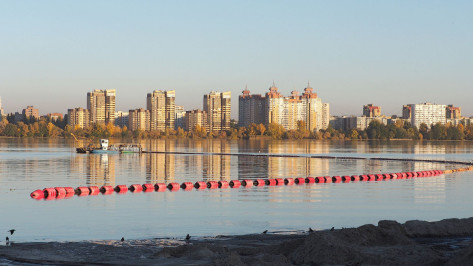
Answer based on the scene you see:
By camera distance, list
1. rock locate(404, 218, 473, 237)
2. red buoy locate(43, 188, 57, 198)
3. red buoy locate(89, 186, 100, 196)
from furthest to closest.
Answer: red buoy locate(89, 186, 100, 196) < red buoy locate(43, 188, 57, 198) < rock locate(404, 218, 473, 237)

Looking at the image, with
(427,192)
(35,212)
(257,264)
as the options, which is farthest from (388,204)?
(257,264)

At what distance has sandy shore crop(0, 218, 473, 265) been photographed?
63.0 ft

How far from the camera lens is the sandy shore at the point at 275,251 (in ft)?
63.0

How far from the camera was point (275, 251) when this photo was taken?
2084 centimetres

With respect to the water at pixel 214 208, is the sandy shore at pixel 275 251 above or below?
above

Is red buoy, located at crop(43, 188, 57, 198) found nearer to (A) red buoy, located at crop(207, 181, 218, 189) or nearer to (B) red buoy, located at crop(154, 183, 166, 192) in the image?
(B) red buoy, located at crop(154, 183, 166, 192)

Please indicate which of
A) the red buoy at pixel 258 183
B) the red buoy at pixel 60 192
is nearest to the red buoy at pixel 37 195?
the red buoy at pixel 60 192

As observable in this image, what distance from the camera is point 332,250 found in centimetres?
1956

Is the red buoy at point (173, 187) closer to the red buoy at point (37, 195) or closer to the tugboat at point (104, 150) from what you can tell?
the red buoy at point (37, 195)

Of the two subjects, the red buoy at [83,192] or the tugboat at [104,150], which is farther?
the tugboat at [104,150]

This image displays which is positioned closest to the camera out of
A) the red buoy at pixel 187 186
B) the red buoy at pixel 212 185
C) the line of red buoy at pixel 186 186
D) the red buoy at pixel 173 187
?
the line of red buoy at pixel 186 186

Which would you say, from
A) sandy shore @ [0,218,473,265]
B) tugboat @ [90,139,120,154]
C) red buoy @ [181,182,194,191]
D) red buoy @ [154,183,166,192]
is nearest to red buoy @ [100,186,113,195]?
red buoy @ [154,183,166,192]

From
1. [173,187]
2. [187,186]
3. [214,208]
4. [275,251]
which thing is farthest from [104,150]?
[275,251]

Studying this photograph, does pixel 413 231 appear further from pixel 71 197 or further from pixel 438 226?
pixel 71 197
